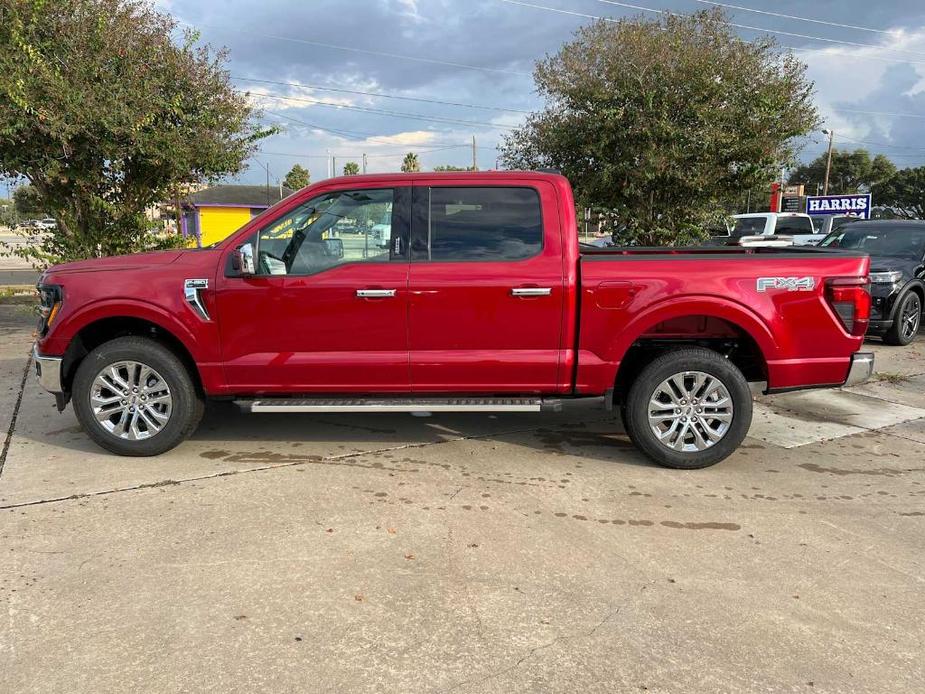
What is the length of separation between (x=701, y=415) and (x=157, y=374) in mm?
3820

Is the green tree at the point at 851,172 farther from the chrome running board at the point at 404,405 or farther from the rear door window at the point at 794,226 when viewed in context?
the chrome running board at the point at 404,405

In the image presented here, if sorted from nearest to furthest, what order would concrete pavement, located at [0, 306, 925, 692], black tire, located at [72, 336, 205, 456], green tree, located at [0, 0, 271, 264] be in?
concrete pavement, located at [0, 306, 925, 692], black tire, located at [72, 336, 205, 456], green tree, located at [0, 0, 271, 264]

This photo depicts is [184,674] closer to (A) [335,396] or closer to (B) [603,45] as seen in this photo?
(A) [335,396]

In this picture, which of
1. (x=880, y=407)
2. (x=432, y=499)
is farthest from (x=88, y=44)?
(x=880, y=407)

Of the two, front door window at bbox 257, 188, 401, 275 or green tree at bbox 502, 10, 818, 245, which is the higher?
green tree at bbox 502, 10, 818, 245

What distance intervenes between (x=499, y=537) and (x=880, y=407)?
15.7 ft

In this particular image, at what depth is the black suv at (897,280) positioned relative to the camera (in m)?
9.38

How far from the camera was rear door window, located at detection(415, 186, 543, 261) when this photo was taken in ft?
15.7

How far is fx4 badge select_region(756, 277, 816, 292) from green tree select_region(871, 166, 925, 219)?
197 ft

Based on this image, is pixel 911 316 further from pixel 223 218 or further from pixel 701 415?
pixel 223 218

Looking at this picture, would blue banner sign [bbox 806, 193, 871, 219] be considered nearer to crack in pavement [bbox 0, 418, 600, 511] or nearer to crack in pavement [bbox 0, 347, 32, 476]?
crack in pavement [bbox 0, 418, 600, 511]

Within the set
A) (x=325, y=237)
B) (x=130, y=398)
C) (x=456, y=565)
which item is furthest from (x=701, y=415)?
(x=130, y=398)

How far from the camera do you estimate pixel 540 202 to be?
15.9 ft

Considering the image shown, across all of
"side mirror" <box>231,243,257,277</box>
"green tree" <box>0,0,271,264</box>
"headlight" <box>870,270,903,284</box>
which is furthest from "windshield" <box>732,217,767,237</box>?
"side mirror" <box>231,243,257,277</box>
